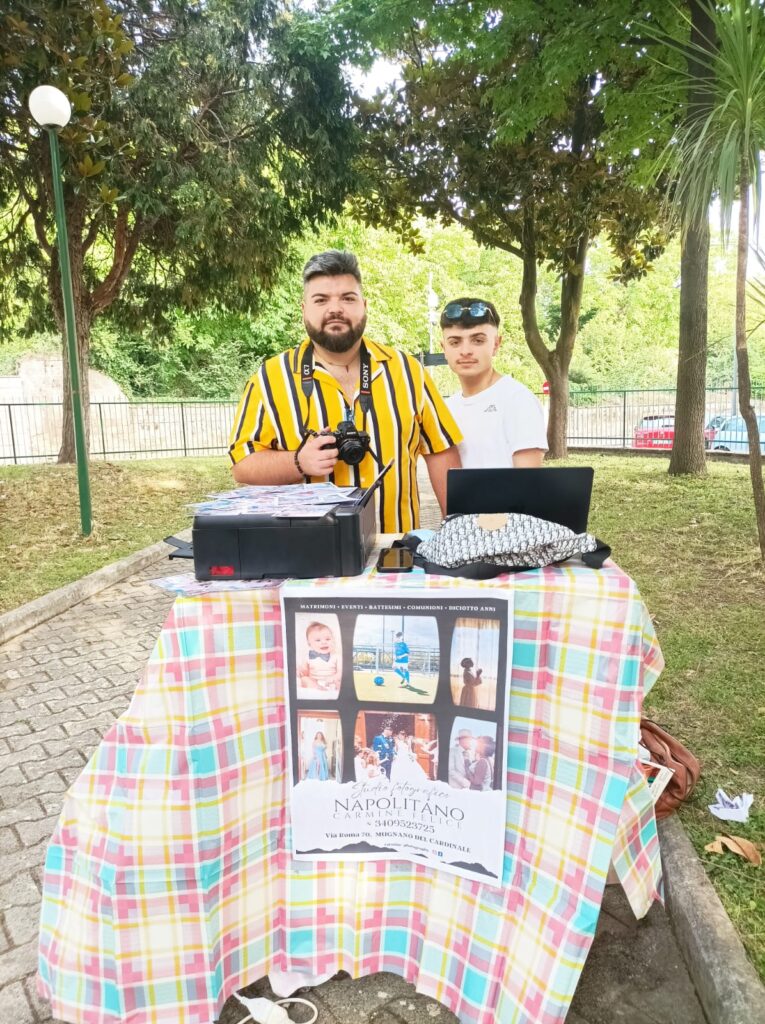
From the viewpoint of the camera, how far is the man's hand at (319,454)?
226cm

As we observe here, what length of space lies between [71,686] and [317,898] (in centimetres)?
301

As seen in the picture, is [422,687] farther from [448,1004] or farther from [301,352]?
[301,352]

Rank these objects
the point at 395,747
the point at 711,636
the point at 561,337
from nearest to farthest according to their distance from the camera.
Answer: the point at 395,747 < the point at 711,636 < the point at 561,337

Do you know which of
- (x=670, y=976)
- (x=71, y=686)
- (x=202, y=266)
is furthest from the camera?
(x=202, y=266)

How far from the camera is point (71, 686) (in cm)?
442

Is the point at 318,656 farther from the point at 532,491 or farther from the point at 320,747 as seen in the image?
the point at 532,491

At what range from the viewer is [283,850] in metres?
1.95

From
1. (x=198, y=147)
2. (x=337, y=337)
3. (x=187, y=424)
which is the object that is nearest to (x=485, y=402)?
(x=337, y=337)

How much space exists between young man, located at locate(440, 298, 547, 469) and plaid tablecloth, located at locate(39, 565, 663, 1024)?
55.7 inches

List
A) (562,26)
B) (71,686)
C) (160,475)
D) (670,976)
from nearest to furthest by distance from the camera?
(670,976), (71,686), (562,26), (160,475)

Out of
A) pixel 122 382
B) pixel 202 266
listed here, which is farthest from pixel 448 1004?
pixel 122 382

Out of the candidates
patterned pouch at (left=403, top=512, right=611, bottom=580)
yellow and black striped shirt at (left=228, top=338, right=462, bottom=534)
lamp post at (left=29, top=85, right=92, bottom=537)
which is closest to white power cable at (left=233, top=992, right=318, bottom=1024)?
patterned pouch at (left=403, top=512, right=611, bottom=580)

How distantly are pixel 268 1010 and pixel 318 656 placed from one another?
3.30 feet

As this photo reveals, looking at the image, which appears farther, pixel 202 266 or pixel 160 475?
pixel 202 266
